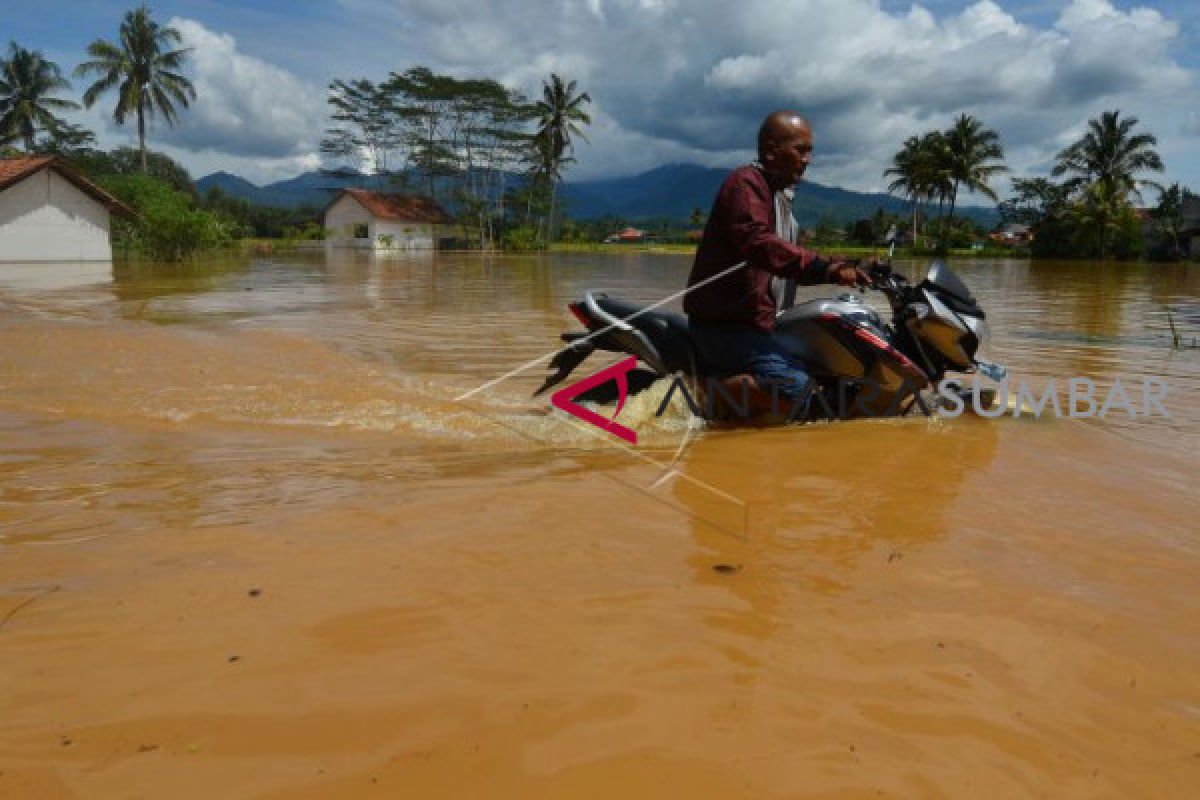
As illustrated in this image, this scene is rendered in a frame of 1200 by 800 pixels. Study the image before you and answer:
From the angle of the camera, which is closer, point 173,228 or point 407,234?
point 173,228

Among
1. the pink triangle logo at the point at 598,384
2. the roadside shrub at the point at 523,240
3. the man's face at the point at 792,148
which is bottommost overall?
the pink triangle logo at the point at 598,384

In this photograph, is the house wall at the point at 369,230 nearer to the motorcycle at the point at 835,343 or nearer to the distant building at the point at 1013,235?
the distant building at the point at 1013,235

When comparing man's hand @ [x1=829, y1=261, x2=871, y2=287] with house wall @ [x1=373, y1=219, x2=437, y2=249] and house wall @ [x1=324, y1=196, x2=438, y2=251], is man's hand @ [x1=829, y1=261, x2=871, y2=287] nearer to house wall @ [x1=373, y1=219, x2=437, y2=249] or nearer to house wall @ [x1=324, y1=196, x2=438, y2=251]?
house wall @ [x1=324, y1=196, x2=438, y2=251]

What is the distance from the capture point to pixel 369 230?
53.5 m

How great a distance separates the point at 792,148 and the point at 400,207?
180 ft

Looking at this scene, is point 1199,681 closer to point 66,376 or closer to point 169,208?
point 66,376

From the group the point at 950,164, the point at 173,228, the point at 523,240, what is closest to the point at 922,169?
the point at 950,164

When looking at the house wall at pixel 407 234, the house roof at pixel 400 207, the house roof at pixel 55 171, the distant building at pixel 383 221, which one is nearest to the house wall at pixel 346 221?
the distant building at pixel 383 221

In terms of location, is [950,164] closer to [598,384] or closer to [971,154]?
[971,154]

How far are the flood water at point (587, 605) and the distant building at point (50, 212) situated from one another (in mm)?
26940

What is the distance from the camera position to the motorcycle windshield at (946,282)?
14.3ft

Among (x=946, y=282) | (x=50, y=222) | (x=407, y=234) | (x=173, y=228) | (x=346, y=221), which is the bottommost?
(x=946, y=282)

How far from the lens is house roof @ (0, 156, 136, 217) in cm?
2558

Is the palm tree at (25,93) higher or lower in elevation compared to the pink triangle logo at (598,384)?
higher
